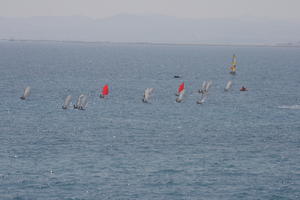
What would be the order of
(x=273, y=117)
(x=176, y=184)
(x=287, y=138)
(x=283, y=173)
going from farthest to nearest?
(x=273, y=117) → (x=287, y=138) → (x=283, y=173) → (x=176, y=184)

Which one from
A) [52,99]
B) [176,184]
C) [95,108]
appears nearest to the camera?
[176,184]

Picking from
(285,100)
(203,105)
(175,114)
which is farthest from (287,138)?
(285,100)

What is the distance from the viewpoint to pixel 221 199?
7538cm

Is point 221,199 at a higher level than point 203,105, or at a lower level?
lower

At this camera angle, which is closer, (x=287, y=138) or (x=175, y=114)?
(x=287, y=138)

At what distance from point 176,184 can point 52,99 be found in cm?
8382

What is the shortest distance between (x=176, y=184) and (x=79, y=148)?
79.4 ft

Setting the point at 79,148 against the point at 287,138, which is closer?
the point at 79,148

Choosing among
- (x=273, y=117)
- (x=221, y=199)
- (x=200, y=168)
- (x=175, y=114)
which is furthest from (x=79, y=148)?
(x=273, y=117)

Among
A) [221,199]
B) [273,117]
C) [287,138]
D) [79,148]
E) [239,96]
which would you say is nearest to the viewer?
[221,199]

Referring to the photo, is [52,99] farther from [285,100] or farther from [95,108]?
[285,100]

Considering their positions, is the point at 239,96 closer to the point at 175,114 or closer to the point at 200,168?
the point at 175,114

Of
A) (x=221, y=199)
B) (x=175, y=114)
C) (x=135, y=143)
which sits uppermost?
(x=175, y=114)

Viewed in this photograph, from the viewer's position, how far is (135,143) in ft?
344
